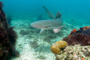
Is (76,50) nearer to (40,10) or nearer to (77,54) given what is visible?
(77,54)

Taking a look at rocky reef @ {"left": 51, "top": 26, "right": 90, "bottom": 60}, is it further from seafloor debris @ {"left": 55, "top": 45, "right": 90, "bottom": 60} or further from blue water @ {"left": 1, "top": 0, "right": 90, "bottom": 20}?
blue water @ {"left": 1, "top": 0, "right": 90, "bottom": 20}

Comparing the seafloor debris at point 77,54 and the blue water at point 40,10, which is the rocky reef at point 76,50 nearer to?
the seafloor debris at point 77,54

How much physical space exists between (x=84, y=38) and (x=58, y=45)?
139 centimetres

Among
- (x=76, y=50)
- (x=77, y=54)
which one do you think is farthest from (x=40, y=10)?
(x=77, y=54)

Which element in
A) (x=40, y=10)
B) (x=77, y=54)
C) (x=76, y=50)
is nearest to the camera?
(x=77, y=54)

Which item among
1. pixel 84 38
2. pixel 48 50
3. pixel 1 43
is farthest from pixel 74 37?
pixel 1 43

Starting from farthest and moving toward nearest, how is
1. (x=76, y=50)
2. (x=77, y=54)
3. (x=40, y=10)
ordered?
(x=40, y=10) → (x=76, y=50) → (x=77, y=54)

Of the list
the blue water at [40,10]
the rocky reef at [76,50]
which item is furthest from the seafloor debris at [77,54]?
the blue water at [40,10]

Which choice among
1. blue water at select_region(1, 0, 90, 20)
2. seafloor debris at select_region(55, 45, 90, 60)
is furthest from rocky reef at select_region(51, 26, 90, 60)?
blue water at select_region(1, 0, 90, 20)

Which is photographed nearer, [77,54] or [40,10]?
[77,54]

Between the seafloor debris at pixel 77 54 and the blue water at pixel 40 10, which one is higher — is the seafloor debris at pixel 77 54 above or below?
below

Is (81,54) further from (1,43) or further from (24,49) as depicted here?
(24,49)

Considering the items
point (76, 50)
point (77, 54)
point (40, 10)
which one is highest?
point (40, 10)

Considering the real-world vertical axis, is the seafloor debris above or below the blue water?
below
